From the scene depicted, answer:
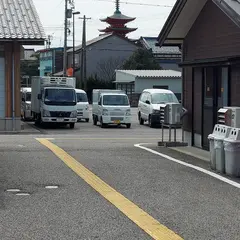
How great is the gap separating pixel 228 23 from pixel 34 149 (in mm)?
6370

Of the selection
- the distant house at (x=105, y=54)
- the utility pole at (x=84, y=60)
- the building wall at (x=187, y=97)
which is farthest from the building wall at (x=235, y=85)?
the distant house at (x=105, y=54)

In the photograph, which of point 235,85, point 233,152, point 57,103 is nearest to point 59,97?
point 57,103

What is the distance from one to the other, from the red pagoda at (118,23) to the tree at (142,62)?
16.5 meters

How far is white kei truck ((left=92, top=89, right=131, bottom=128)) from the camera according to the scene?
107 feet

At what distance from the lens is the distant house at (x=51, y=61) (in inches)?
3898

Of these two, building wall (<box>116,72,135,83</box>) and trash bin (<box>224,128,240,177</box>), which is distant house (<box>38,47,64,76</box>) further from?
trash bin (<box>224,128,240,177</box>)

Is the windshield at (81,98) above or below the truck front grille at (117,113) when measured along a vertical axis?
above

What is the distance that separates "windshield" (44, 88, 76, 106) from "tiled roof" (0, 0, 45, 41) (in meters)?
4.83

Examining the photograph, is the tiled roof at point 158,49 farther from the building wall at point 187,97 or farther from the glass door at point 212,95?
the glass door at point 212,95

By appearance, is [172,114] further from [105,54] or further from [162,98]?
[105,54]

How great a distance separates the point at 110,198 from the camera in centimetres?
957

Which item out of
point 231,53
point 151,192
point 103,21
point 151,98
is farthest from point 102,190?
point 103,21

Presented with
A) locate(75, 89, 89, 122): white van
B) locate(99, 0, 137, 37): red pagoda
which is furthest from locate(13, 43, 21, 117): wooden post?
locate(99, 0, 137, 37): red pagoda

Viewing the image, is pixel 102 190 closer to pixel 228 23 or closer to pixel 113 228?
pixel 113 228
